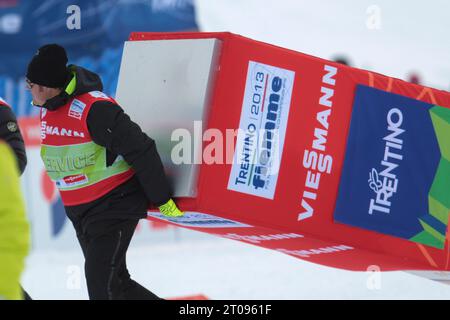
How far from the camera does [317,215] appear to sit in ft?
14.2

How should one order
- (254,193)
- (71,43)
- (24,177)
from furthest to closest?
(71,43)
(24,177)
(254,193)

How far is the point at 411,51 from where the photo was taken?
1366 centimetres

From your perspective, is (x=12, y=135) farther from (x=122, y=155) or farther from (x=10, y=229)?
(x=10, y=229)

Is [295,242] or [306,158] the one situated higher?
[306,158]

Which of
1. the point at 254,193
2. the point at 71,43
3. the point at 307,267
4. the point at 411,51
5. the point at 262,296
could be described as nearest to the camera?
the point at 254,193

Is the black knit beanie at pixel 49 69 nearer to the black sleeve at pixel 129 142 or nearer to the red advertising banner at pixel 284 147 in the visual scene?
the black sleeve at pixel 129 142

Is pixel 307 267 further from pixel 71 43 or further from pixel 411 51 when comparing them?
pixel 411 51

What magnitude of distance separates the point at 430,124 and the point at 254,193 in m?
0.98

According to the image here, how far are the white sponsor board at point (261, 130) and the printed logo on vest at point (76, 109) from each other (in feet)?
2.43

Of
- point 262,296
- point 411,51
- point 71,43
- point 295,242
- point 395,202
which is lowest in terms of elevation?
point 262,296

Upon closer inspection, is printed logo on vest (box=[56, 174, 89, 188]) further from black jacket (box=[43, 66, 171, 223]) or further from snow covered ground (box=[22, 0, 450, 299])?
snow covered ground (box=[22, 0, 450, 299])

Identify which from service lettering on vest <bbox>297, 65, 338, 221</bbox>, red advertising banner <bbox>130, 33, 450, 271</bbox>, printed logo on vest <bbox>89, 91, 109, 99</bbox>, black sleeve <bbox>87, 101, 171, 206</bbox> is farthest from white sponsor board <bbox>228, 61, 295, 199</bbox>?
printed logo on vest <bbox>89, 91, 109, 99</bbox>

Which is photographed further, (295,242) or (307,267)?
(307,267)

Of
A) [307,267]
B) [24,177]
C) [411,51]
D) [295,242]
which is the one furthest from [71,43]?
[411,51]
